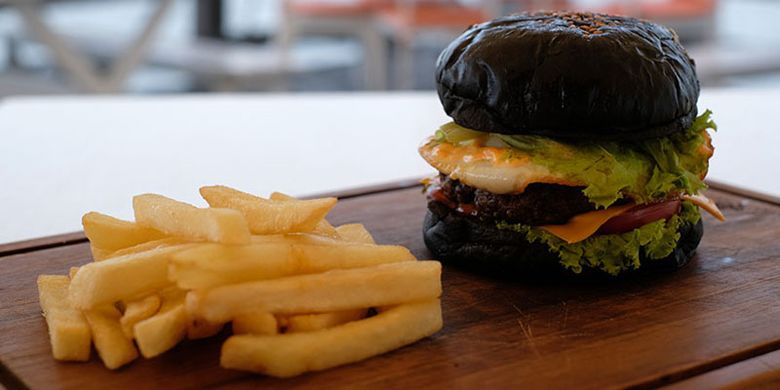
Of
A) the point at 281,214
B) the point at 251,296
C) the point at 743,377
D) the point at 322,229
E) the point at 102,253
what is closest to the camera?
the point at 251,296

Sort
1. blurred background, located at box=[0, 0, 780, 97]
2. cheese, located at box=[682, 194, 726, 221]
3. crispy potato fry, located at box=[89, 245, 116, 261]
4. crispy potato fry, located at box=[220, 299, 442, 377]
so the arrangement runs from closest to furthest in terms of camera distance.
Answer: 1. crispy potato fry, located at box=[220, 299, 442, 377]
2. crispy potato fry, located at box=[89, 245, 116, 261]
3. cheese, located at box=[682, 194, 726, 221]
4. blurred background, located at box=[0, 0, 780, 97]

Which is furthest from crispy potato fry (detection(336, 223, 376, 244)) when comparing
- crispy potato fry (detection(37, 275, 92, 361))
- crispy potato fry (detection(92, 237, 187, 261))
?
crispy potato fry (detection(37, 275, 92, 361))

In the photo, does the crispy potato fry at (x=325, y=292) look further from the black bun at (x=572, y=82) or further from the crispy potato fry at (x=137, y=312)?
the black bun at (x=572, y=82)

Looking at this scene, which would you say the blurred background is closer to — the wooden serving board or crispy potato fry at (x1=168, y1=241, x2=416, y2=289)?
the wooden serving board

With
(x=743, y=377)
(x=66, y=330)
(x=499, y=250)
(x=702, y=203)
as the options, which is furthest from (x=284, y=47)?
(x=743, y=377)

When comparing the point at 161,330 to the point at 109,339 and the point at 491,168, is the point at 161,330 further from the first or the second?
the point at 491,168

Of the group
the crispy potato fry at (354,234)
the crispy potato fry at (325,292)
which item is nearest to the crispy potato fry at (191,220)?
the crispy potato fry at (325,292)
